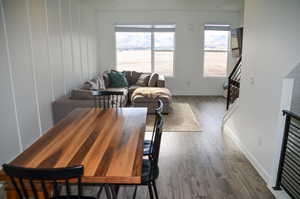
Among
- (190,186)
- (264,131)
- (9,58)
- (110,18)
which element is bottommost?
(190,186)

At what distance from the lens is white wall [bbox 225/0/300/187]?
2383mm

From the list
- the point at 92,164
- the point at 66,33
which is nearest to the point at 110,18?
the point at 66,33

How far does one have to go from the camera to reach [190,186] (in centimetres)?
269

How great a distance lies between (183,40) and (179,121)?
3436 mm

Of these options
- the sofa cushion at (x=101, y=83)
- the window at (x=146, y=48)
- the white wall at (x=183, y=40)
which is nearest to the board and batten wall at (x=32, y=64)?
the sofa cushion at (x=101, y=83)

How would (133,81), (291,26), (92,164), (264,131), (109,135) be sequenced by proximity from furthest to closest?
(133,81) → (264,131) → (291,26) → (109,135) → (92,164)

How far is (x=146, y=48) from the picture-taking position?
306 inches

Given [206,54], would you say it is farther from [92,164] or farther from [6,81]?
[92,164]

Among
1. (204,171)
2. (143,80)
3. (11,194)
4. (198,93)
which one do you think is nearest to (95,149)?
(11,194)

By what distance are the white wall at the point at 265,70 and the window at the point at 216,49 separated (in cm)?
403

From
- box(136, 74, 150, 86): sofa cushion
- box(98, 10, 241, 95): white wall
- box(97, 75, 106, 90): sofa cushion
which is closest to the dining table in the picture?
box(97, 75, 106, 90): sofa cushion

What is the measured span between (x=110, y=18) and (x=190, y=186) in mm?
6123

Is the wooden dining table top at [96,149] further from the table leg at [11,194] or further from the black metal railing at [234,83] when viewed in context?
the black metal railing at [234,83]

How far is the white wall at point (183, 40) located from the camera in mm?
7297
